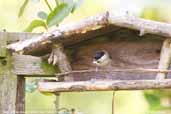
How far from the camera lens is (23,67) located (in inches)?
63.3

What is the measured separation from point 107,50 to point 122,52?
0.04 m

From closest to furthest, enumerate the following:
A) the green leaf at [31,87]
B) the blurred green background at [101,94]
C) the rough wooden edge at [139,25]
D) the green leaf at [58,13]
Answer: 1. the rough wooden edge at [139,25]
2. the green leaf at [58,13]
3. the green leaf at [31,87]
4. the blurred green background at [101,94]

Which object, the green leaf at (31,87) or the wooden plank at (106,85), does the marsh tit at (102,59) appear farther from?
the green leaf at (31,87)

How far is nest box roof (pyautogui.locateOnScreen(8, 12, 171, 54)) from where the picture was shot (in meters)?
1.38

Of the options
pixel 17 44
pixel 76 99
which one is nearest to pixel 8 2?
pixel 76 99

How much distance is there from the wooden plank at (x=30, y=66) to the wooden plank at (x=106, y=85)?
0.28 ft

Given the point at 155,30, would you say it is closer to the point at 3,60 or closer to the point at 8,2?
the point at 3,60

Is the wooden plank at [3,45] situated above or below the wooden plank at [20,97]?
above

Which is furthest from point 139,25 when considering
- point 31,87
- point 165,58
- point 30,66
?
point 31,87

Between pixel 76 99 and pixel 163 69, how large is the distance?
4.16 feet

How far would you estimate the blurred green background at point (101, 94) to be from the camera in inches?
87.9

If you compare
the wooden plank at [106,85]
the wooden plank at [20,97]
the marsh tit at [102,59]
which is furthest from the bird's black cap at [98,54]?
the wooden plank at [20,97]

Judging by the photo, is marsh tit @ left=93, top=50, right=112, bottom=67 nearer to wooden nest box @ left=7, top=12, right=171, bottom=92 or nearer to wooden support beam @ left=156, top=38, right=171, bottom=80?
wooden nest box @ left=7, top=12, right=171, bottom=92

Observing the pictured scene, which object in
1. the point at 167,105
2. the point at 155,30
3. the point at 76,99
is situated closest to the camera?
the point at 155,30
